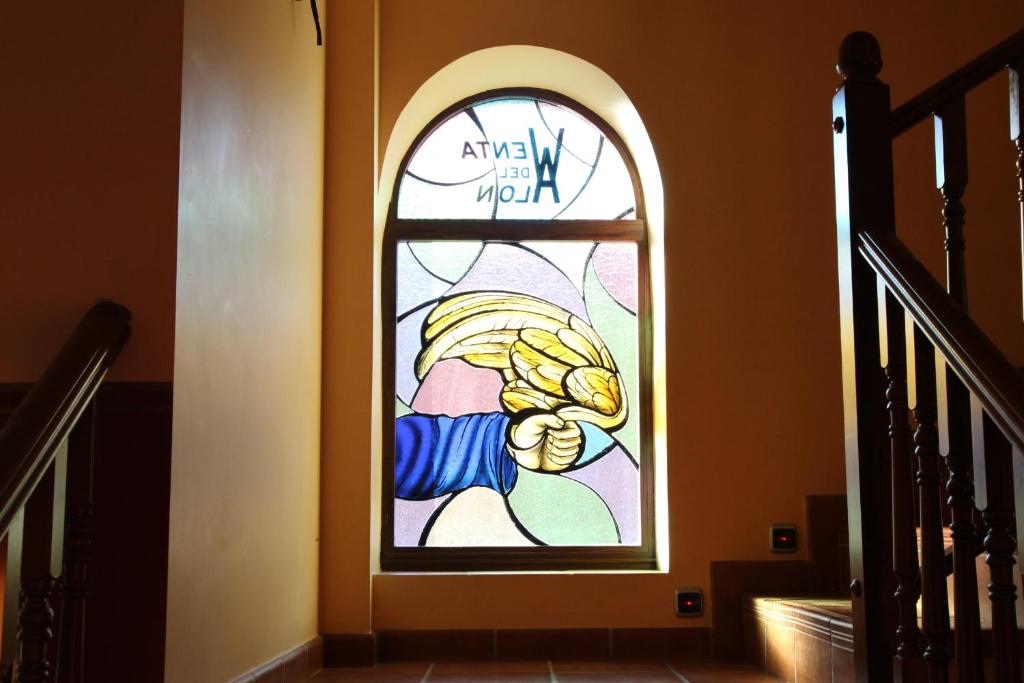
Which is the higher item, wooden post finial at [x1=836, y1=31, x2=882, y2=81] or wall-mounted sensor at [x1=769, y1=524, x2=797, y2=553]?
wooden post finial at [x1=836, y1=31, x2=882, y2=81]

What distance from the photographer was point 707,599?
356 centimetres

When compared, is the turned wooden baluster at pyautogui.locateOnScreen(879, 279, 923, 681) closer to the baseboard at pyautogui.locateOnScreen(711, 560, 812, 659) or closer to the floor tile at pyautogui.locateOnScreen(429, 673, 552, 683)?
the floor tile at pyautogui.locateOnScreen(429, 673, 552, 683)

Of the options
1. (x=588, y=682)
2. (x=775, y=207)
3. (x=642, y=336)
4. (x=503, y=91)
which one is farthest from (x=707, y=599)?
(x=503, y=91)

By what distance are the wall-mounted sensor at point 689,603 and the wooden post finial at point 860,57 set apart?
84.7 inches

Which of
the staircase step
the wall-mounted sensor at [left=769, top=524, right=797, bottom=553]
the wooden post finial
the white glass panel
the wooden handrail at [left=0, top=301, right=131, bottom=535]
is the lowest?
the staircase step

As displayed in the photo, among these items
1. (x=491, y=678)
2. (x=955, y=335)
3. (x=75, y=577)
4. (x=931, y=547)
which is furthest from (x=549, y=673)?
(x=955, y=335)

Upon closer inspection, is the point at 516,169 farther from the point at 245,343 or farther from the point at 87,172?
the point at 87,172

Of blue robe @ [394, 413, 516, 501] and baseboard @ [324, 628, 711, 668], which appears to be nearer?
baseboard @ [324, 628, 711, 668]

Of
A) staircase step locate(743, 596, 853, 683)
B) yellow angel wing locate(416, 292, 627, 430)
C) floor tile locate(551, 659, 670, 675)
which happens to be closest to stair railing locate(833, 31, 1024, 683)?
staircase step locate(743, 596, 853, 683)

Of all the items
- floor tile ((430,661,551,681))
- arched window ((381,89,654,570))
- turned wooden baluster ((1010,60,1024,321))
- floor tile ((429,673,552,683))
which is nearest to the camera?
turned wooden baluster ((1010,60,1024,321))

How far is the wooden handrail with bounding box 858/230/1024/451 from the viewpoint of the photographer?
1.34 metres

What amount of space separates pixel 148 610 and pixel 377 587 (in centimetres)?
163

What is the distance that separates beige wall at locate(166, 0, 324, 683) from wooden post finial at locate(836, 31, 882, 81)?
1.35 metres

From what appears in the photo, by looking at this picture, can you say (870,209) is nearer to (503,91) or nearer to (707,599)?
(707,599)
